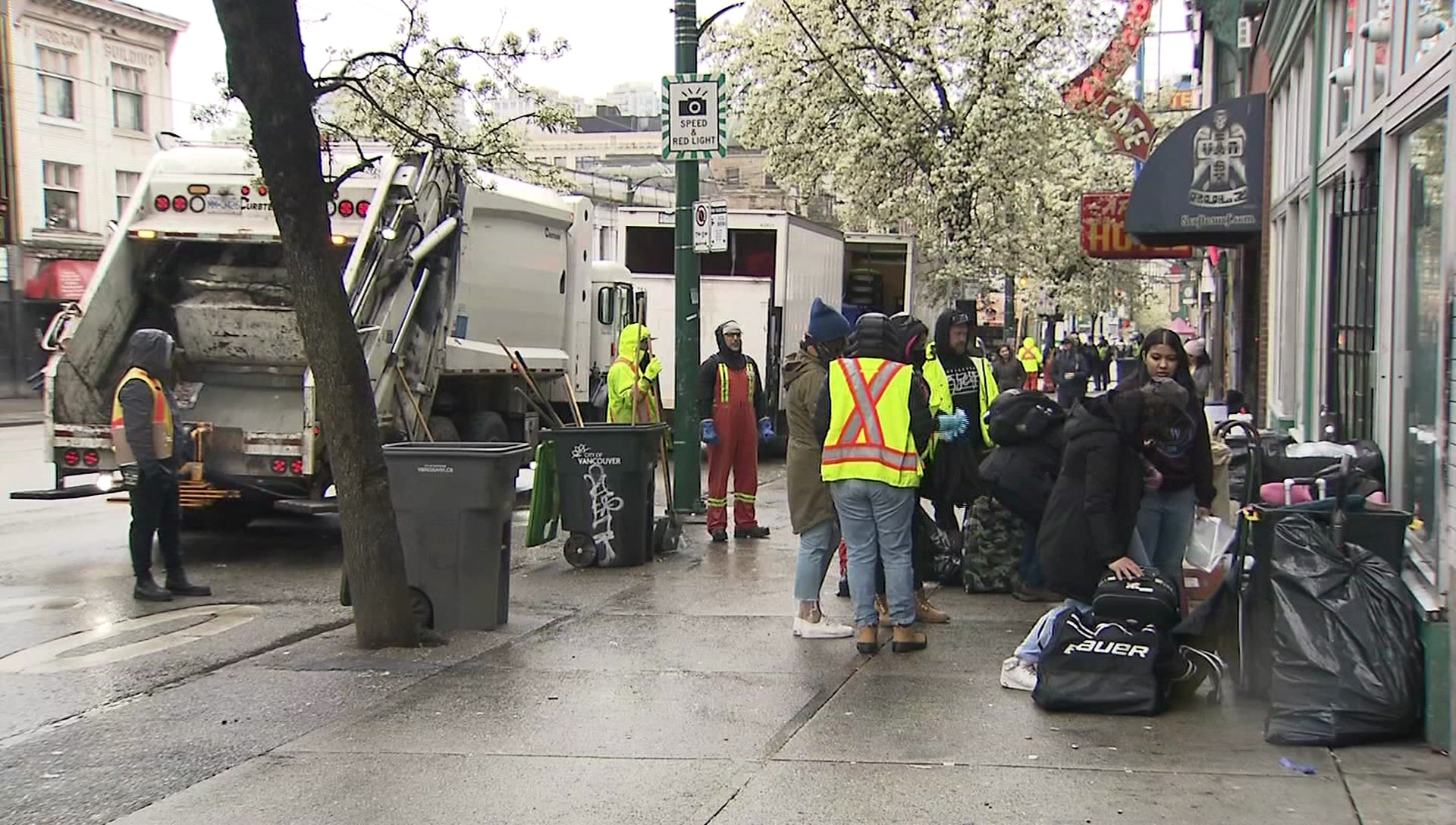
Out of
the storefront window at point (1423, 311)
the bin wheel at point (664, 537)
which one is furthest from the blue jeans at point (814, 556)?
the bin wheel at point (664, 537)

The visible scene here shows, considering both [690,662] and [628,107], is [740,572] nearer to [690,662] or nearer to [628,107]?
[690,662]

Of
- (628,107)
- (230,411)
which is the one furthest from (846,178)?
(628,107)

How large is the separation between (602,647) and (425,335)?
185 inches

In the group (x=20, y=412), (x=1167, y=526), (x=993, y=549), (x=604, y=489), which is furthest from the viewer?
(x=20, y=412)

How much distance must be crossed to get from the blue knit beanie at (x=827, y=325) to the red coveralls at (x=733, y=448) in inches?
130

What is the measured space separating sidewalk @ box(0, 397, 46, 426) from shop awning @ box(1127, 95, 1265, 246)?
2076 cm

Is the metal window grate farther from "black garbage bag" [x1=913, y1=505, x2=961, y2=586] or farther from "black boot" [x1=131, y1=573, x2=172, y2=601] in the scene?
"black boot" [x1=131, y1=573, x2=172, y2=601]

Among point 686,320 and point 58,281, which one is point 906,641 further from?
point 58,281

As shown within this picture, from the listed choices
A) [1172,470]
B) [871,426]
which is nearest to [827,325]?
[871,426]

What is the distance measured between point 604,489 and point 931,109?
19.2 m

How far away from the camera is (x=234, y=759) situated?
5.69m

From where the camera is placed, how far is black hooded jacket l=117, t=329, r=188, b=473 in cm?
888

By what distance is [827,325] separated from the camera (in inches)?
308

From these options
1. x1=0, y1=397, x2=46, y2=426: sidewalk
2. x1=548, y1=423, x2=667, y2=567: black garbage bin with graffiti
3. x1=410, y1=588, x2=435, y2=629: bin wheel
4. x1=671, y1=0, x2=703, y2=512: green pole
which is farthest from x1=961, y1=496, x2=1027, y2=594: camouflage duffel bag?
x1=0, y1=397, x2=46, y2=426: sidewalk
